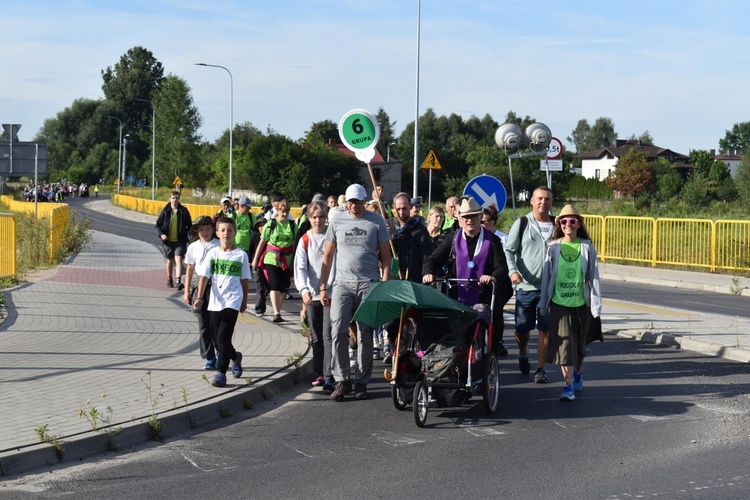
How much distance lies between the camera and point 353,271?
28.9 ft

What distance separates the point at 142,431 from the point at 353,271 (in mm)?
2392

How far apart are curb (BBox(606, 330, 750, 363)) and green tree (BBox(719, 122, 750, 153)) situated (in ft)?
574

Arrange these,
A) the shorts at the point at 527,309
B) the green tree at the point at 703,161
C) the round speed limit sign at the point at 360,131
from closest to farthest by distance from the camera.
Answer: the shorts at the point at 527,309 → the round speed limit sign at the point at 360,131 → the green tree at the point at 703,161

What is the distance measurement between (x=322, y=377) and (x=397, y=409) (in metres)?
1.34

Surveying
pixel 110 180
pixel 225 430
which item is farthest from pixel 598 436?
pixel 110 180

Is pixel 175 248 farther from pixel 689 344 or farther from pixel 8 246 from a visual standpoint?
pixel 689 344

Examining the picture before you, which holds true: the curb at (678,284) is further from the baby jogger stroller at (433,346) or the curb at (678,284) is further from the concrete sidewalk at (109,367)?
the baby jogger stroller at (433,346)

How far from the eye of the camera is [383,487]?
600 centimetres

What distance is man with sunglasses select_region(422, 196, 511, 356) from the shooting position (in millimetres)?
9109

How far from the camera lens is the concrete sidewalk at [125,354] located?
7341 millimetres

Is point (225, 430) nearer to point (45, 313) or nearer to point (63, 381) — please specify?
point (63, 381)

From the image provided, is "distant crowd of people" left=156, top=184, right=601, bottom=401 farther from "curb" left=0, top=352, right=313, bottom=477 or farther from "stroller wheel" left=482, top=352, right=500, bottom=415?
"stroller wheel" left=482, top=352, right=500, bottom=415

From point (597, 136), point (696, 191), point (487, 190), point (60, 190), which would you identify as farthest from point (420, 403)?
point (597, 136)

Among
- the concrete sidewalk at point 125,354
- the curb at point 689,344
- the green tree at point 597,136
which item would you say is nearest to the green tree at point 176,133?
the concrete sidewalk at point 125,354
